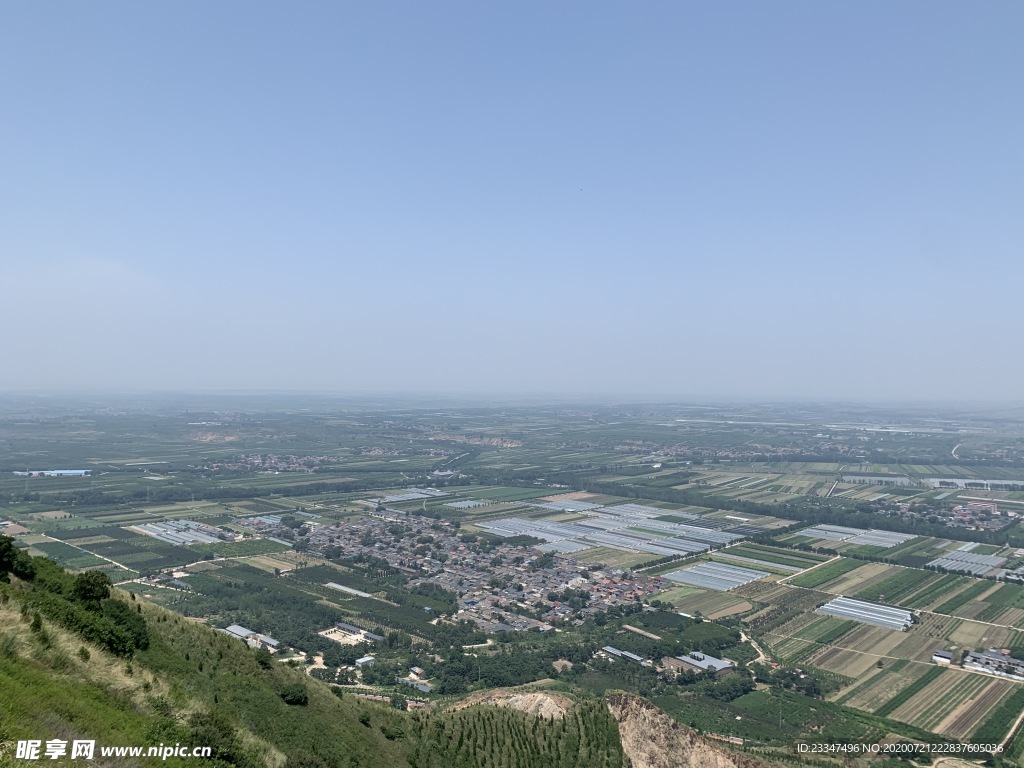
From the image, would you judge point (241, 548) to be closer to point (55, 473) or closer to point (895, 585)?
point (55, 473)

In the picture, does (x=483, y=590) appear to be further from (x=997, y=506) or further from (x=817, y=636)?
(x=997, y=506)

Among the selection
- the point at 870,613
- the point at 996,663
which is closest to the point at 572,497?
the point at 870,613

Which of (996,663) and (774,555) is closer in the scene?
(996,663)

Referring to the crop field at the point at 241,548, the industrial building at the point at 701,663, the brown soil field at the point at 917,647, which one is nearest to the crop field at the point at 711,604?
the industrial building at the point at 701,663

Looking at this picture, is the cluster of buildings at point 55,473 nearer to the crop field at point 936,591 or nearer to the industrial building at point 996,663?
the crop field at point 936,591

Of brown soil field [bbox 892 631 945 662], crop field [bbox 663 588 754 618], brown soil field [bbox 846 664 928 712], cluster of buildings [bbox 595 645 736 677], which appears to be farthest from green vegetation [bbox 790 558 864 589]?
cluster of buildings [bbox 595 645 736 677]

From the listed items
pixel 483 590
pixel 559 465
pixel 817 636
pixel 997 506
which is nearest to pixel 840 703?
pixel 817 636

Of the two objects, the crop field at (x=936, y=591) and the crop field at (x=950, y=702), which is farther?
the crop field at (x=936, y=591)

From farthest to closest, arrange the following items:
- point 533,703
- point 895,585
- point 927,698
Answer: point 895,585, point 927,698, point 533,703

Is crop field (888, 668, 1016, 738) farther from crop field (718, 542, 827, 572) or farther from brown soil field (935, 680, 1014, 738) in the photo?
crop field (718, 542, 827, 572)

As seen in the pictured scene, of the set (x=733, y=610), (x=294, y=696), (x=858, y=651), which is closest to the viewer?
(x=294, y=696)

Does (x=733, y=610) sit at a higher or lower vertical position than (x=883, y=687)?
lower
